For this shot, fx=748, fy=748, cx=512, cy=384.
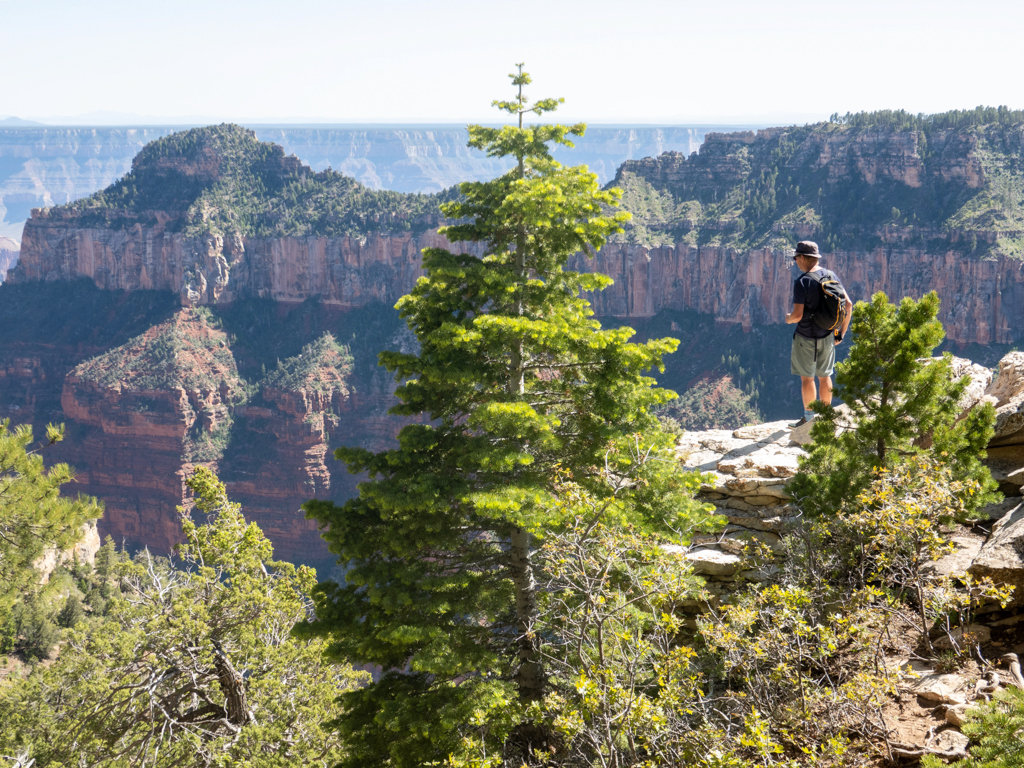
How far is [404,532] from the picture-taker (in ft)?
38.2

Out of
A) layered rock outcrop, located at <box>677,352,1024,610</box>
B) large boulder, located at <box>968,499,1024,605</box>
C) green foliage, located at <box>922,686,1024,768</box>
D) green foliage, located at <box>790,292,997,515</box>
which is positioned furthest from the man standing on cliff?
green foliage, located at <box>922,686,1024,768</box>

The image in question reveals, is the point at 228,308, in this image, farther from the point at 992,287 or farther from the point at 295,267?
the point at 992,287

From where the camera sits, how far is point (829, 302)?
38.3 feet

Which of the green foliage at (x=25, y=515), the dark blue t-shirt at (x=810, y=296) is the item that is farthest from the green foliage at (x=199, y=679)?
the dark blue t-shirt at (x=810, y=296)

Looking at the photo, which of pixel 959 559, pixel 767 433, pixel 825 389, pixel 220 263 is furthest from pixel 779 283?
pixel 959 559

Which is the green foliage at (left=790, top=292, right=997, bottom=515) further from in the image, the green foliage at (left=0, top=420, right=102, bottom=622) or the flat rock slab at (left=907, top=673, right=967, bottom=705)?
the green foliage at (left=0, top=420, right=102, bottom=622)

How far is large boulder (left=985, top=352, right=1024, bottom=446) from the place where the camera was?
38.7 feet

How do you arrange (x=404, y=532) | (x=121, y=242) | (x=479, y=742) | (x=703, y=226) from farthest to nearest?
(x=121, y=242) < (x=703, y=226) < (x=404, y=532) < (x=479, y=742)

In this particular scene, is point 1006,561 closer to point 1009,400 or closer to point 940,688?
point 940,688

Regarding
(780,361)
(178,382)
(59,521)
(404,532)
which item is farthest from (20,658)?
(780,361)

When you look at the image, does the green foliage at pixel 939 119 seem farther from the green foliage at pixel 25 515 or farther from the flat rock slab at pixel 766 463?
the green foliage at pixel 25 515

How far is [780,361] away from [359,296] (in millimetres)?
57492

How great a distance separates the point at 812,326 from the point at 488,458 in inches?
224

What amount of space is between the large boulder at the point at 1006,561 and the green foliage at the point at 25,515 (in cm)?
1554
